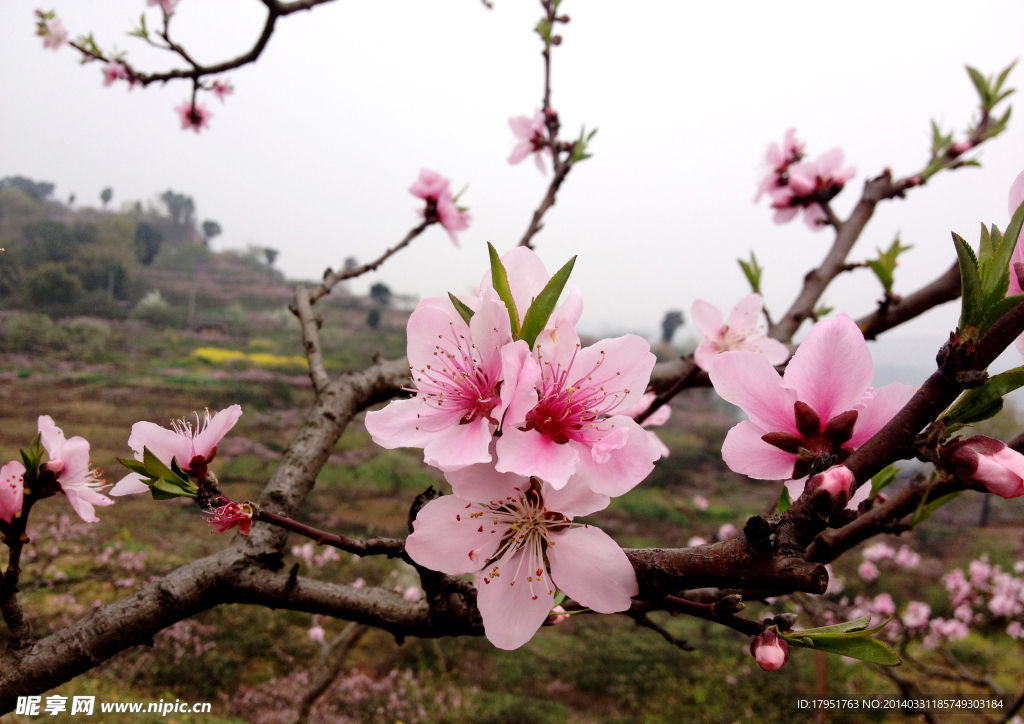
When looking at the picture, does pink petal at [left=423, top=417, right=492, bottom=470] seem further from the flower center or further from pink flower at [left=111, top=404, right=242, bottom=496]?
pink flower at [left=111, top=404, right=242, bottom=496]

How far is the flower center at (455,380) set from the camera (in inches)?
14.4

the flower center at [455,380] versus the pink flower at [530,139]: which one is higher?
the pink flower at [530,139]

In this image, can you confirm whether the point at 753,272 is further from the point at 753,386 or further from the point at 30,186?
the point at 30,186

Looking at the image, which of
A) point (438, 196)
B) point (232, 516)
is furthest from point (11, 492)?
point (438, 196)

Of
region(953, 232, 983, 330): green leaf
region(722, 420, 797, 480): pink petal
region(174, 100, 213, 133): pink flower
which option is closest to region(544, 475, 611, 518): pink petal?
region(722, 420, 797, 480): pink petal

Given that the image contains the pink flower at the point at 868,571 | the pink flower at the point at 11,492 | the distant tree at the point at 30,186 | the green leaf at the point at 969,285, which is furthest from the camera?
the pink flower at the point at 868,571

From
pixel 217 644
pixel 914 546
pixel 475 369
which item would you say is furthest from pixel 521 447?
pixel 914 546

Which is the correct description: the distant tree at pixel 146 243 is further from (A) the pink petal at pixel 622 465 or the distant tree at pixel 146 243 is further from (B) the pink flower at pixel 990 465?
(B) the pink flower at pixel 990 465

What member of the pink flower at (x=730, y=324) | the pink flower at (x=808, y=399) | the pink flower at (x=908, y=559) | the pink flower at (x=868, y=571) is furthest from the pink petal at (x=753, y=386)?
the pink flower at (x=908, y=559)

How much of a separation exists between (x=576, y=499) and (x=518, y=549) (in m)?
0.09

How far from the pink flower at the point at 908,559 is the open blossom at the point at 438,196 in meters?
3.71

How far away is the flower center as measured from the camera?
365 millimetres

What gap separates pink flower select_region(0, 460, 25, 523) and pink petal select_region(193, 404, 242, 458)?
278 millimetres

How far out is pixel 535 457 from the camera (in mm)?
302
